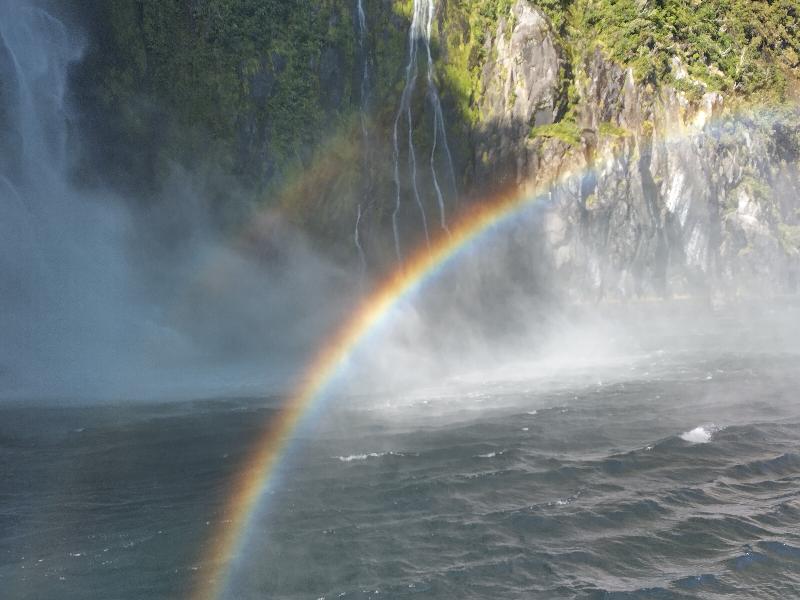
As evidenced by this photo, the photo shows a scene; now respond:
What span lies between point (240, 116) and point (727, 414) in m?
22.9

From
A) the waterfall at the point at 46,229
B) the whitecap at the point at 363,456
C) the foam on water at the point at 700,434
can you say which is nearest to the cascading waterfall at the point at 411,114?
the waterfall at the point at 46,229

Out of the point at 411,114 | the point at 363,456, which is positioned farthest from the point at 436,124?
the point at 363,456

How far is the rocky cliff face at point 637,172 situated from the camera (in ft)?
110

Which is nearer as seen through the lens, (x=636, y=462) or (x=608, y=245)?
(x=636, y=462)

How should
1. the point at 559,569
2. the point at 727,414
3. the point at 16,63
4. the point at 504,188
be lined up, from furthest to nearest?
1. the point at 504,188
2. the point at 16,63
3. the point at 727,414
4. the point at 559,569

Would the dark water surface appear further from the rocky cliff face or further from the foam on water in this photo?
the rocky cliff face

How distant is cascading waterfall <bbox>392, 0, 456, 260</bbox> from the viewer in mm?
30562

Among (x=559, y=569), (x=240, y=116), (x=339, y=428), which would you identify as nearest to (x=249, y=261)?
(x=240, y=116)

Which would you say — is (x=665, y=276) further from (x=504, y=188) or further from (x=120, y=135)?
(x=120, y=135)

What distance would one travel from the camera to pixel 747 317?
4212 cm

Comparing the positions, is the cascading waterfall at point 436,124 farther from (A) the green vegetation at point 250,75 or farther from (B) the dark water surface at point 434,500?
(B) the dark water surface at point 434,500

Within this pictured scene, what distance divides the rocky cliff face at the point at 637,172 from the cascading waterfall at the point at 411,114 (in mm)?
2373

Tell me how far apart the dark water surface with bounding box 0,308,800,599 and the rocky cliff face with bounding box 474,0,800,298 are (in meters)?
17.6

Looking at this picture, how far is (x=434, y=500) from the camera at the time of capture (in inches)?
460
